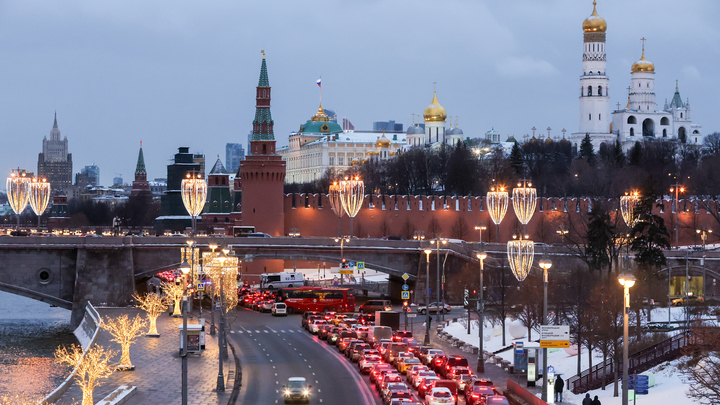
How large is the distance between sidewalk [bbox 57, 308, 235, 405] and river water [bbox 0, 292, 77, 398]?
2.82m

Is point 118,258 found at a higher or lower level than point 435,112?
lower

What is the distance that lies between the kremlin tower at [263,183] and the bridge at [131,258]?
12865 millimetres

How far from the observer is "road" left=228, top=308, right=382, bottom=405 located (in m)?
33.5

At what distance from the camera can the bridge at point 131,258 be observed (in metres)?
61.9

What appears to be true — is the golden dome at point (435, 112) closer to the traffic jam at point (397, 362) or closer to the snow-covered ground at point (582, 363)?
the traffic jam at point (397, 362)

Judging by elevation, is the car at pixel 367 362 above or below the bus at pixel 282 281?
below

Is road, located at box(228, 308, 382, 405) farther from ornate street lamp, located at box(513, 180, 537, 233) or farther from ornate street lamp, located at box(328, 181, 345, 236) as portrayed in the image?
ornate street lamp, located at box(328, 181, 345, 236)

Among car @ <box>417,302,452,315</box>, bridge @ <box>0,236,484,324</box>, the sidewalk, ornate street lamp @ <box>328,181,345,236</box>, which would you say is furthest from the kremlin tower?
the sidewalk

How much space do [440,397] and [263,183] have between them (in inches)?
2032

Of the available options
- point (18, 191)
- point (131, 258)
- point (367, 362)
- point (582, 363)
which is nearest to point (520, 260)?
point (582, 363)

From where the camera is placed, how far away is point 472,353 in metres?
44.1

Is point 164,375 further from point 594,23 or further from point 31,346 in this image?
point 594,23

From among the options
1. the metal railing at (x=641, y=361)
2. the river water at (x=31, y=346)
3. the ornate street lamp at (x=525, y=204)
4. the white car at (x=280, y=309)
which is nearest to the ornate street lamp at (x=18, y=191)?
the river water at (x=31, y=346)

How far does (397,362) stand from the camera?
38688mm
